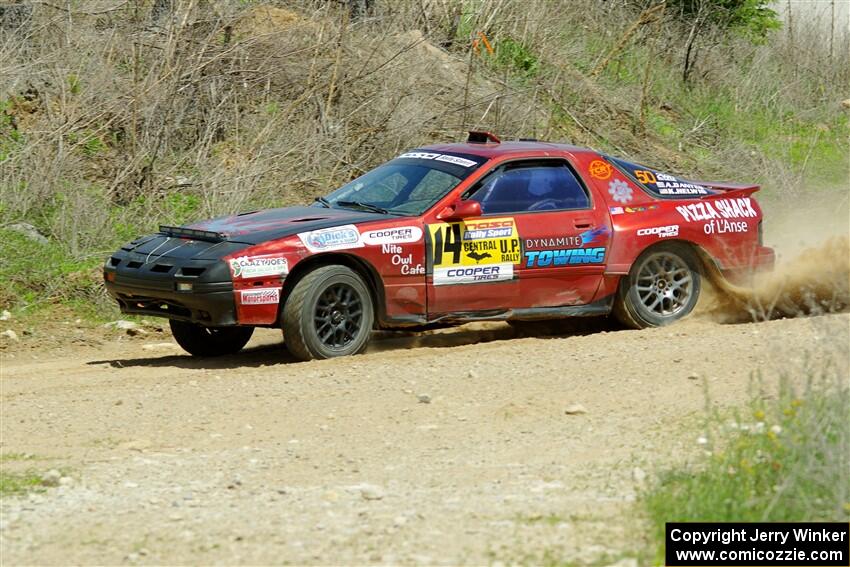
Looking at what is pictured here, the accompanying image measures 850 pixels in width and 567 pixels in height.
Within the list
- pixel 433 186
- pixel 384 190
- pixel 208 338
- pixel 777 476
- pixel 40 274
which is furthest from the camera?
pixel 40 274

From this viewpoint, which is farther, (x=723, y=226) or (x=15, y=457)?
(x=723, y=226)

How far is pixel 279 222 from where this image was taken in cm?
958

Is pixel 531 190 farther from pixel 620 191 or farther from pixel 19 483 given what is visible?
pixel 19 483

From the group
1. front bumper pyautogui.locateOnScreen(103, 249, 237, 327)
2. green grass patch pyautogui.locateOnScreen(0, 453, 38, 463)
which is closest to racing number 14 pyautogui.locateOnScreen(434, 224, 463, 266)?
front bumper pyautogui.locateOnScreen(103, 249, 237, 327)

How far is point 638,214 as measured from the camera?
10.6m

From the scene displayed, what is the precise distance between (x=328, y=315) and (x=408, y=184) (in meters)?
1.44

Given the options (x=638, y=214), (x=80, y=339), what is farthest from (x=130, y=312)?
(x=638, y=214)

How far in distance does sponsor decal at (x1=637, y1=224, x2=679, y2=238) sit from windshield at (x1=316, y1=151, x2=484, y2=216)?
1.50 m

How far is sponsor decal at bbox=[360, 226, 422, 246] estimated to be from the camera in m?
9.45

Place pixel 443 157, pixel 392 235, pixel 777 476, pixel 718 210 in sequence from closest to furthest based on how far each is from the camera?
pixel 777 476 → pixel 392 235 → pixel 443 157 → pixel 718 210

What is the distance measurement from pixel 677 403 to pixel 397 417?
168 cm

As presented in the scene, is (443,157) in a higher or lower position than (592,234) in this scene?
higher

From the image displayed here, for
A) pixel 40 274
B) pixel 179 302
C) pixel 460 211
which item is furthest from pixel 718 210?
pixel 40 274

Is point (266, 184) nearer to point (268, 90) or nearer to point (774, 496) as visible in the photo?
point (268, 90)
